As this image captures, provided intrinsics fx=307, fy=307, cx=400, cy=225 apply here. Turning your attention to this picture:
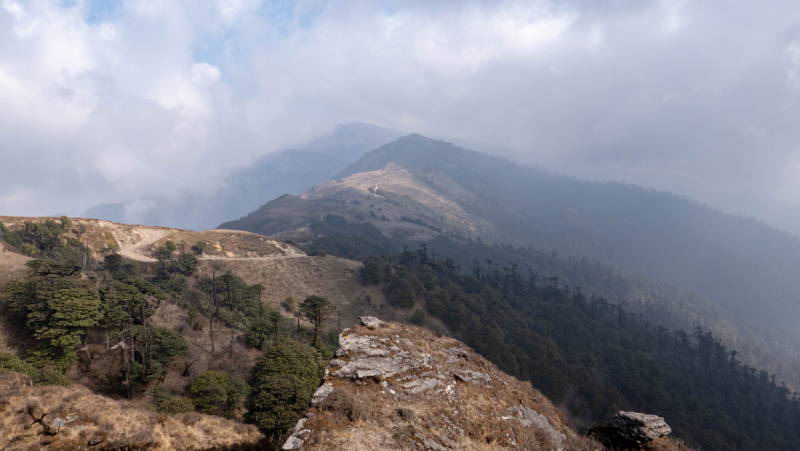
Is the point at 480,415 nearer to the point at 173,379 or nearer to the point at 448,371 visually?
the point at 448,371

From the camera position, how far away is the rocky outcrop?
13594mm

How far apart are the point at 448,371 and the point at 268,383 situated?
63.4 ft

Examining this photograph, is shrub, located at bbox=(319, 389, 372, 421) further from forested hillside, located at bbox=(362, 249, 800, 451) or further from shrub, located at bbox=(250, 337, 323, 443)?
forested hillside, located at bbox=(362, 249, 800, 451)

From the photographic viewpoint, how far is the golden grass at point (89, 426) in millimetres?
15023

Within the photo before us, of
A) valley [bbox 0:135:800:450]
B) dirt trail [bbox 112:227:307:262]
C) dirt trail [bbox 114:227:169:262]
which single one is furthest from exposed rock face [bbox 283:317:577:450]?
dirt trail [bbox 114:227:169:262]

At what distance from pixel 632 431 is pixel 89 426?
2641 cm

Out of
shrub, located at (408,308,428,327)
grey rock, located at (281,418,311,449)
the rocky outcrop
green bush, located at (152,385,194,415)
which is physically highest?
grey rock, located at (281,418,311,449)

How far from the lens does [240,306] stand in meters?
66.9

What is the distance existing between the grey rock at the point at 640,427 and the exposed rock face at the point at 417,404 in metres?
2.24

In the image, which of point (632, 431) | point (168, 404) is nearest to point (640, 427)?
point (632, 431)

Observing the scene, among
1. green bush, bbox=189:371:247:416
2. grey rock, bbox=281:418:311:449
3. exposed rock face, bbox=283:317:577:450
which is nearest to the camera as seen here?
grey rock, bbox=281:418:311:449

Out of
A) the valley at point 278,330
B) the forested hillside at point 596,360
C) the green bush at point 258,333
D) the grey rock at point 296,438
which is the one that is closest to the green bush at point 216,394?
the valley at point 278,330

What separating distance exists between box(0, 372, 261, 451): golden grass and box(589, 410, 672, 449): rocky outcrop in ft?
68.2

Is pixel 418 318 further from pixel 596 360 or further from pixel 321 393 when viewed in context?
pixel 321 393
